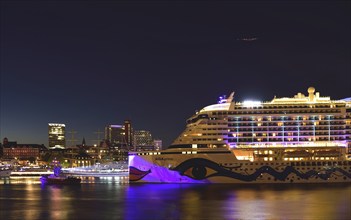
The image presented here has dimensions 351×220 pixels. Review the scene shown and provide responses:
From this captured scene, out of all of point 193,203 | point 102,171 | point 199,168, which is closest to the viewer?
point 193,203

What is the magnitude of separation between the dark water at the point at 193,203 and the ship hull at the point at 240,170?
5.53 ft

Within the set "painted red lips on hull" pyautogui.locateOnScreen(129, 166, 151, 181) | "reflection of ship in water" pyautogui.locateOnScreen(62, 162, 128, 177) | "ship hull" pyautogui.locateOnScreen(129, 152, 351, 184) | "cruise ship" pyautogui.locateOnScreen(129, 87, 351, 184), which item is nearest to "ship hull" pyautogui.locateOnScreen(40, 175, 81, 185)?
"painted red lips on hull" pyautogui.locateOnScreen(129, 166, 151, 181)

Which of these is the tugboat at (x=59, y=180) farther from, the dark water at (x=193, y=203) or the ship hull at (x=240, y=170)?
the ship hull at (x=240, y=170)

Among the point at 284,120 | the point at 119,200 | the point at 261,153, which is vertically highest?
the point at 284,120

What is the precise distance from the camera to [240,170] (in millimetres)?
52969

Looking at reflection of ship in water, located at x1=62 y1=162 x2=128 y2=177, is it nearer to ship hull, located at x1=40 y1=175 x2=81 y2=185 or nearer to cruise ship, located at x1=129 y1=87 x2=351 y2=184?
ship hull, located at x1=40 y1=175 x2=81 y2=185

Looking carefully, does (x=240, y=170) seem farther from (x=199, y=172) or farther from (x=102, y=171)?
(x=102, y=171)

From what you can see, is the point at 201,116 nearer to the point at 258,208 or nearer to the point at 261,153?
the point at 261,153

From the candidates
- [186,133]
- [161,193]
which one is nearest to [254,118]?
[186,133]

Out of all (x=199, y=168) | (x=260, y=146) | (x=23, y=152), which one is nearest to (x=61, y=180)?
(x=199, y=168)

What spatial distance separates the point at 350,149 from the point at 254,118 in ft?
34.3

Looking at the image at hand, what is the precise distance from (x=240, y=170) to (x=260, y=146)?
377 centimetres

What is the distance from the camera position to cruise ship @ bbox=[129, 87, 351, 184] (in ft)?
174

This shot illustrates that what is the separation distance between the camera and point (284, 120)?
55.8 metres
